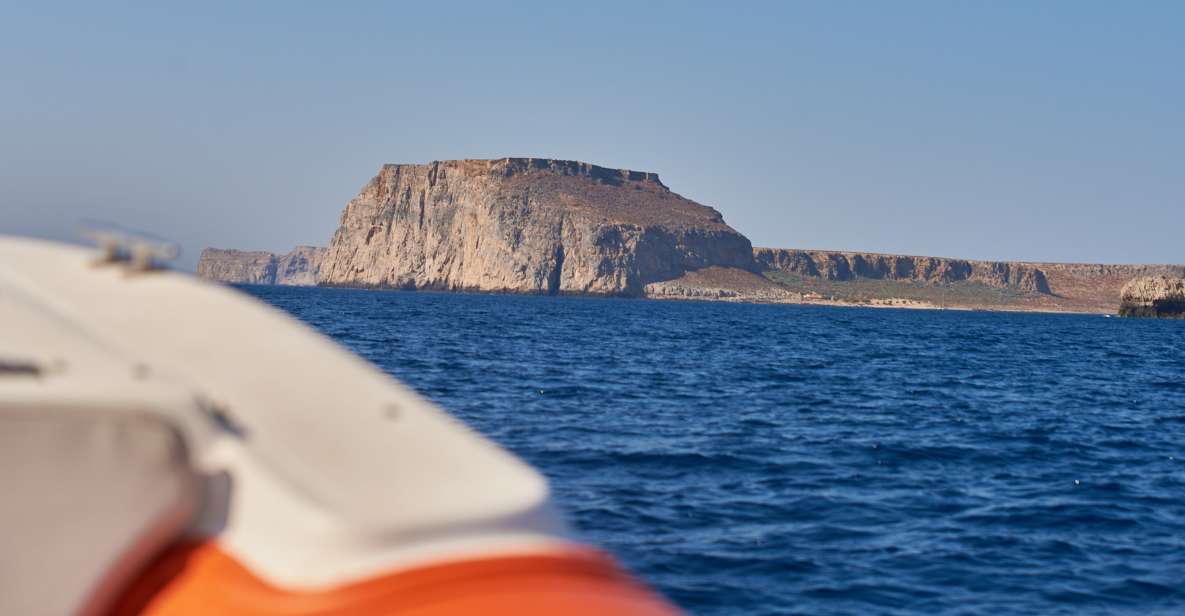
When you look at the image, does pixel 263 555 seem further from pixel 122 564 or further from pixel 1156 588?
pixel 1156 588

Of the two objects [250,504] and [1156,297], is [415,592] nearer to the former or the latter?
[250,504]

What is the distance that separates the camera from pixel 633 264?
18838cm

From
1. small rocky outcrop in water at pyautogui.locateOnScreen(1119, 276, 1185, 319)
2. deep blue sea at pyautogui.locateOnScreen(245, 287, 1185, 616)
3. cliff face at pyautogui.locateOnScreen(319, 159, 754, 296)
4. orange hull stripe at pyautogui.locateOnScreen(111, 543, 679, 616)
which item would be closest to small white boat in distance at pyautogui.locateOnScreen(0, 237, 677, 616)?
orange hull stripe at pyautogui.locateOnScreen(111, 543, 679, 616)

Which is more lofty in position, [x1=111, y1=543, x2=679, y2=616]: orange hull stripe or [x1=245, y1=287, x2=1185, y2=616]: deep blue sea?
[x1=111, y1=543, x2=679, y2=616]: orange hull stripe

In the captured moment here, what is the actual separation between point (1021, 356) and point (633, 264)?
142598 millimetres

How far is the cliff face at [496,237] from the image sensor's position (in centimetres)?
18262

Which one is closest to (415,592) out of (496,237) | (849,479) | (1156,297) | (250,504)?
(250,504)

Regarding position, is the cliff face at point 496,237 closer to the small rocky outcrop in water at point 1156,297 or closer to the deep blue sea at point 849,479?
the small rocky outcrop in water at point 1156,297

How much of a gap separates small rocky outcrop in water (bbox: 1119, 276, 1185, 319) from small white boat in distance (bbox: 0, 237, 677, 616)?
155784 millimetres

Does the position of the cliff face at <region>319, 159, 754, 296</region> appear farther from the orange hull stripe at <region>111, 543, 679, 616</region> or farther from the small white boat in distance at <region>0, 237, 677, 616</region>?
the orange hull stripe at <region>111, 543, 679, 616</region>

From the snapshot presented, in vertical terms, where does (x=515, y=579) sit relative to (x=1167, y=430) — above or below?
above

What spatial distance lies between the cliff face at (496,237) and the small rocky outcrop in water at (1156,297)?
247 ft

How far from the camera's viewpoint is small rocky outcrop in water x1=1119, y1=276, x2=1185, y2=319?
140125 millimetres

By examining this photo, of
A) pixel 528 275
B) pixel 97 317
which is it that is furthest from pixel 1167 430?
pixel 528 275
